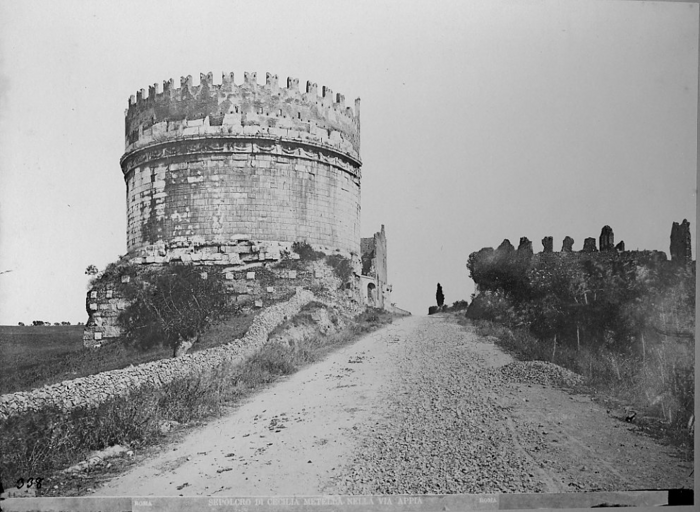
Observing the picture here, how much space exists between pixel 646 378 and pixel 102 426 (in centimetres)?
699

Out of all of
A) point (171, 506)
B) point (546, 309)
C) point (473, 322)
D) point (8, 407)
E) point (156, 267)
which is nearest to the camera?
point (171, 506)

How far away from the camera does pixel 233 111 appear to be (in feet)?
41.4

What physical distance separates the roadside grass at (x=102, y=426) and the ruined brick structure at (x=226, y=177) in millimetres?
3500

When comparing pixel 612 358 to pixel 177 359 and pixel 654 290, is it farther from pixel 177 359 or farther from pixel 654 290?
pixel 177 359

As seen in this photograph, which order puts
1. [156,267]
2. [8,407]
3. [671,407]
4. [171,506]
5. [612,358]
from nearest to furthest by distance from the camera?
[171,506] < [8,407] < [671,407] < [612,358] < [156,267]

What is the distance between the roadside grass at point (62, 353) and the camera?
8891mm

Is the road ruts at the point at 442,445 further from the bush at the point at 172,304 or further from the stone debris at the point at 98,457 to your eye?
the bush at the point at 172,304

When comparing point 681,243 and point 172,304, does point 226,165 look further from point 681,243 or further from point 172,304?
point 681,243

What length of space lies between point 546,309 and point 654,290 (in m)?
1.52

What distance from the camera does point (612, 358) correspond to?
29.5 ft

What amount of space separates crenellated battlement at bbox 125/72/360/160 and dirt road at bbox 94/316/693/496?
582cm

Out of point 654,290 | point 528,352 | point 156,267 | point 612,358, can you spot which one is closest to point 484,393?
point 528,352

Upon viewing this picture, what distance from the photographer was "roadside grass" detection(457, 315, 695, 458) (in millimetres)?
8143

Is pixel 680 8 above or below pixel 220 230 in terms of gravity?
above
